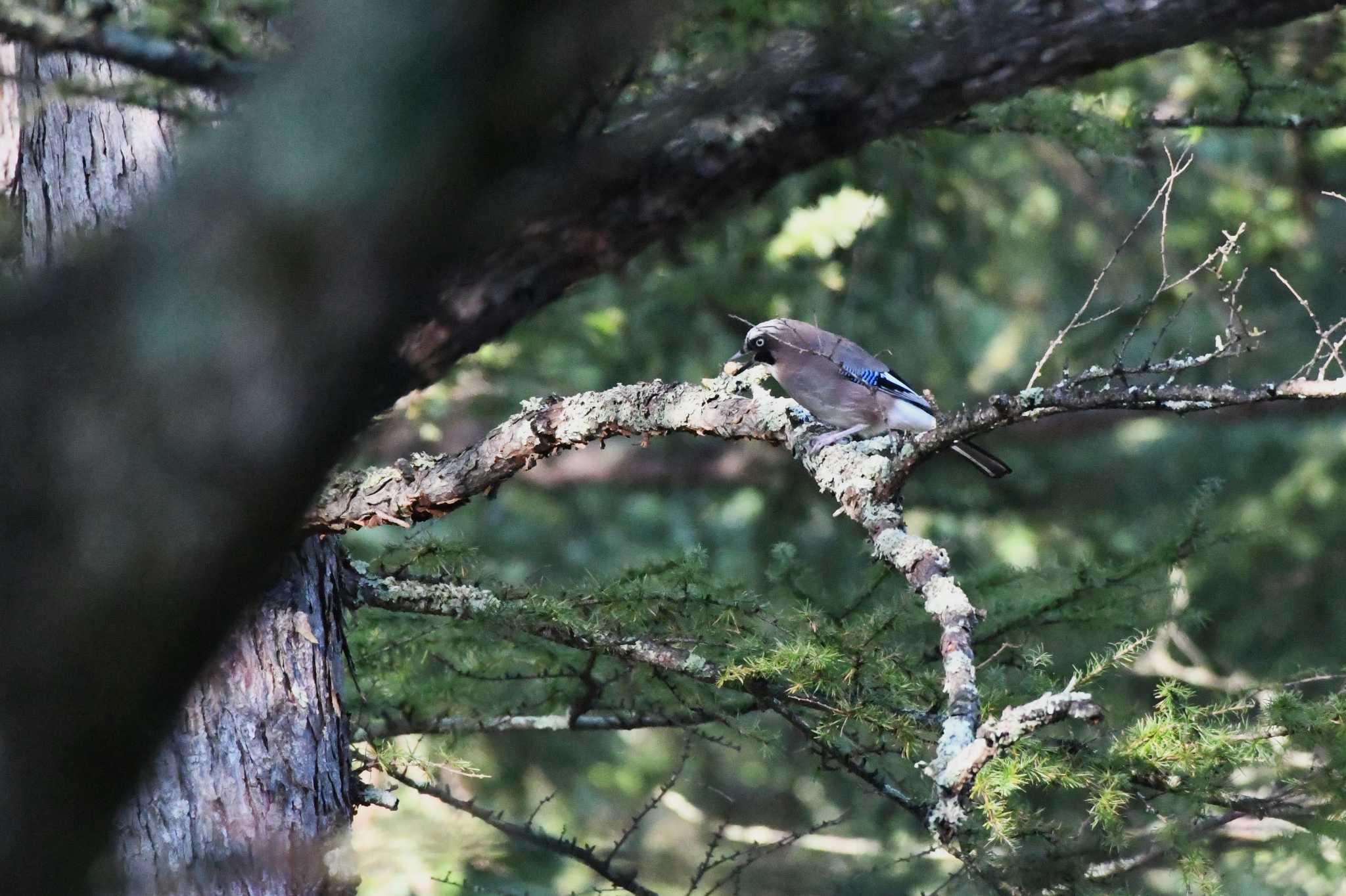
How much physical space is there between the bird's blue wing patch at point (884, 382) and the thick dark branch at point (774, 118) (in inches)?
190

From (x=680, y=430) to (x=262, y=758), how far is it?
1416 mm

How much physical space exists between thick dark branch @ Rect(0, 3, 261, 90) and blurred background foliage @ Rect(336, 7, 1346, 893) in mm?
644

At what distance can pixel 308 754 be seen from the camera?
3.55m

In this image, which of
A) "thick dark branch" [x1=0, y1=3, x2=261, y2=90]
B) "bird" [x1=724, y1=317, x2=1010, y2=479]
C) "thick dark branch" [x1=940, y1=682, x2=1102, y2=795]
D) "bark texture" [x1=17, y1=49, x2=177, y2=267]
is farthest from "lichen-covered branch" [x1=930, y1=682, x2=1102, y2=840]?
"bird" [x1=724, y1=317, x2=1010, y2=479]

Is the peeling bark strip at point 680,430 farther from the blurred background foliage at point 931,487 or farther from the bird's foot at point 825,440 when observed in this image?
the blurred background foliage at point 931,487

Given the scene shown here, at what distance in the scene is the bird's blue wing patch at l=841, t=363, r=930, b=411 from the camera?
7078 millimetres

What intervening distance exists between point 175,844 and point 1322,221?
10171 millimetres

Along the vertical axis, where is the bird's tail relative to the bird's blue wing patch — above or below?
below

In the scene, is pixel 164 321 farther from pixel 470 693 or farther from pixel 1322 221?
pixel 1322 221

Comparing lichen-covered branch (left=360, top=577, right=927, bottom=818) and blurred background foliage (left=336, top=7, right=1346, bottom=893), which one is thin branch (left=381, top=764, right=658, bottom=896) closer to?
blurred background foliage (left=336, top=7, right=1346, bottom=893)

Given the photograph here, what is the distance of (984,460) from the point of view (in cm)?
719

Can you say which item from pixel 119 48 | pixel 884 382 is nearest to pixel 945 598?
pixel 119 48

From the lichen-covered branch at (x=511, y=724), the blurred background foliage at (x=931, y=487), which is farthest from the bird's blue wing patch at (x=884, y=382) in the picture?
the lichen-covered branch at (x=511, y=724)

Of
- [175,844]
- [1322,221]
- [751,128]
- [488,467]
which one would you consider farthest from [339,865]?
[1322,221]
